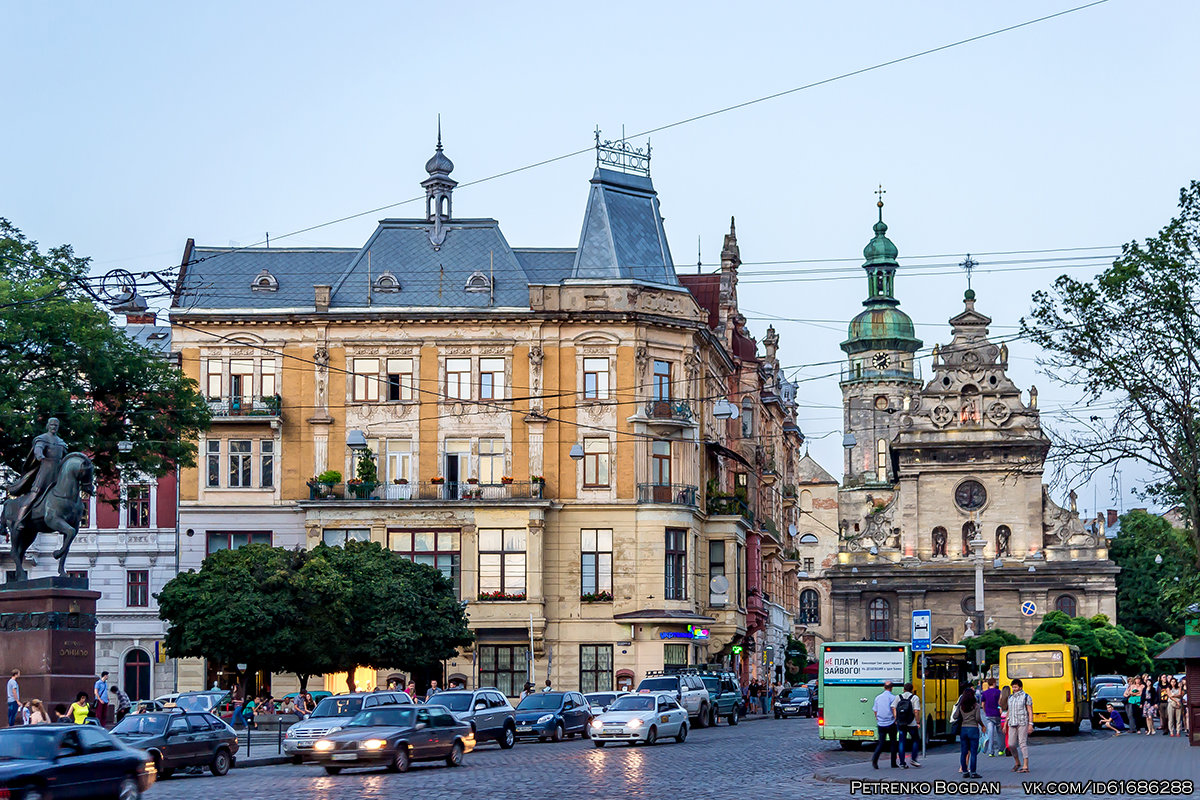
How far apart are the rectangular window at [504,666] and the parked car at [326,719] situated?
2373 centimetres

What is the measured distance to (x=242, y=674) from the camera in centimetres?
5859

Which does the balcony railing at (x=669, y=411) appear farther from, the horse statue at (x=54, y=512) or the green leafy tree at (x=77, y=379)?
the horse statue at (x=54, y=512)

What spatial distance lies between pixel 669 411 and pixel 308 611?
17.8 metres

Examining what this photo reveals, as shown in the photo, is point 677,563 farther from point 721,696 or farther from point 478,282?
point 478,282

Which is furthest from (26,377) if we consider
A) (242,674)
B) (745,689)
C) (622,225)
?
(745,689)

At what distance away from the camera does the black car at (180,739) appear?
106 ft

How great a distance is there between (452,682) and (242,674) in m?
8.02

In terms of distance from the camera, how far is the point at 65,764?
21.0m

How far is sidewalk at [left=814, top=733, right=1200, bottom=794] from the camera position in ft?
98.1

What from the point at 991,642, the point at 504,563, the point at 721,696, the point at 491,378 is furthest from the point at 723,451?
the point at 991,642

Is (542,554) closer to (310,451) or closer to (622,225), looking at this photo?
(310,451)

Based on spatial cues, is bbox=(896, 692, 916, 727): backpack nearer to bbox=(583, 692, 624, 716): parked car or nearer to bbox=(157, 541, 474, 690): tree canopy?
bbox=(583, 692, 624, 716): parked car

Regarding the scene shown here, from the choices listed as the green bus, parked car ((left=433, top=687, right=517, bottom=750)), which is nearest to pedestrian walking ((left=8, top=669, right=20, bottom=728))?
parked car ((left=433, top=687, right=517, bottom=750))

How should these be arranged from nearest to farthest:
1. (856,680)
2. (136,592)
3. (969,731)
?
(969,731), (856,680), (136,592)
